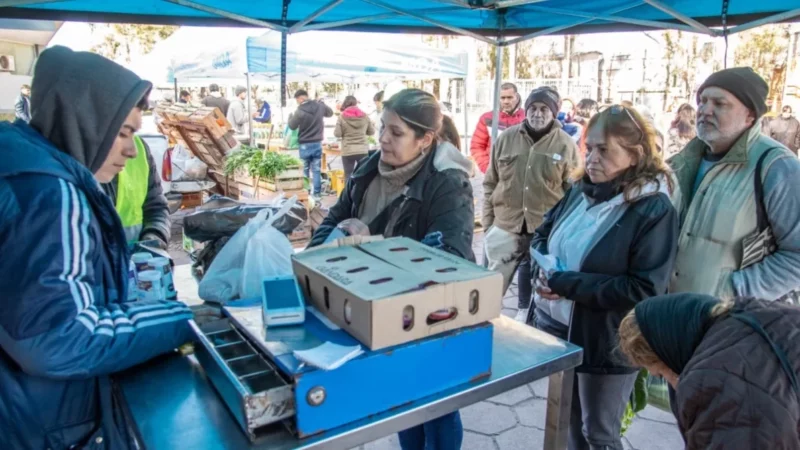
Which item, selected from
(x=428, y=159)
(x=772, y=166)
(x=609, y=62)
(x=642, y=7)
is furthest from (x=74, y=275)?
(x=609, y=62)

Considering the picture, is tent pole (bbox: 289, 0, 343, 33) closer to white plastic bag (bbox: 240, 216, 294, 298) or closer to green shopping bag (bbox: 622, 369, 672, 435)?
white plastic bag (bbox: 240, 216, 294, 298)

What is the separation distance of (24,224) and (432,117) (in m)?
1.27

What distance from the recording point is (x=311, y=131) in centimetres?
842

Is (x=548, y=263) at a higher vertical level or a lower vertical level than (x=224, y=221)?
lower

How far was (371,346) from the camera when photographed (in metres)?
1.04

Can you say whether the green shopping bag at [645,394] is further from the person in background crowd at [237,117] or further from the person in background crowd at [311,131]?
the person in background crowd at [237,117]

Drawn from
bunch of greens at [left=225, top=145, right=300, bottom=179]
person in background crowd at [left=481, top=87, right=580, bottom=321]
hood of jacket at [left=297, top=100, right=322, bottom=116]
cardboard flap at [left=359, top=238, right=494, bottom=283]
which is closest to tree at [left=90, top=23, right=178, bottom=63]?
hood of jacket at [left=297, top=100, right=322, bottom=116]

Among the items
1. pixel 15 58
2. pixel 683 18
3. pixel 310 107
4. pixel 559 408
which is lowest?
pixel 559 408

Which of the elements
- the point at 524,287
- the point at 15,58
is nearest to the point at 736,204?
the point at 524,287

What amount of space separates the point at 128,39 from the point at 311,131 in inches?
821

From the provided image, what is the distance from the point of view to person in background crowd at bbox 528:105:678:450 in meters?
1.81

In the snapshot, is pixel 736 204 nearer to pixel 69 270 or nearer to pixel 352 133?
pixel 69 270

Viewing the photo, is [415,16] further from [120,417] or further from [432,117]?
[120,417]

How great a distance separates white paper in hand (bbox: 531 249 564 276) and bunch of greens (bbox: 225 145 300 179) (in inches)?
173
